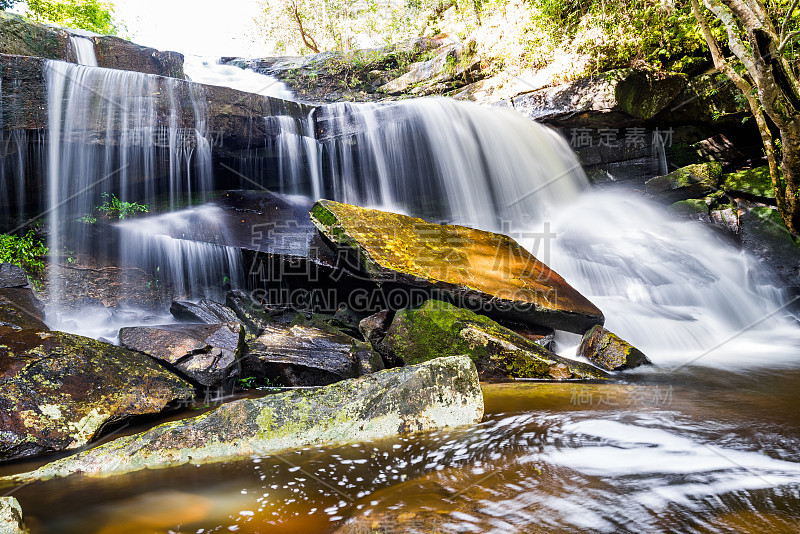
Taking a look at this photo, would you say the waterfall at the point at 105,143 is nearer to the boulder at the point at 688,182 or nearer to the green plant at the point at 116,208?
the green plant at the point at 116,208

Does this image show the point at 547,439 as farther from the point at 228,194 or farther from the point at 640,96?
the point at 640,96

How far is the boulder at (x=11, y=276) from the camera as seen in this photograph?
5.29 metres

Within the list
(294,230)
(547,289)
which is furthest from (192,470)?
(294,230)

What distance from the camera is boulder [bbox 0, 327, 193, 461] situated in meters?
3.04

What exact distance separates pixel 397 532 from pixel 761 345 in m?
6.99

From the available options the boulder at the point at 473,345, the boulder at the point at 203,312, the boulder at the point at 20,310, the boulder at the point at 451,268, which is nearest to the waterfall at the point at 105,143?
the boulder at the point at 20,310

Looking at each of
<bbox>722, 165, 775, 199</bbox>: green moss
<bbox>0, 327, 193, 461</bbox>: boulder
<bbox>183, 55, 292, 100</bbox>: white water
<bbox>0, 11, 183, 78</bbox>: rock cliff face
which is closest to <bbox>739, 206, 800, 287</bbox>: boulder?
<bbox>722, 165, 775, 199</bbox>: green moss

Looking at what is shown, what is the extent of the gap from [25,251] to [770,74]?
38.0ft

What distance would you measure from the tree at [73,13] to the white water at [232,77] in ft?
31.8

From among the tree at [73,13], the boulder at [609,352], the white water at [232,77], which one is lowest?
the boulder at [609,352]

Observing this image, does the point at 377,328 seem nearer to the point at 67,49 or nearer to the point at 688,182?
the point at 688,182

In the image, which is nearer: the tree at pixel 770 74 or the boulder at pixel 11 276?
the boulder at pixel 11 276

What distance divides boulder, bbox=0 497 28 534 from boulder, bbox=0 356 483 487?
0.53 metres

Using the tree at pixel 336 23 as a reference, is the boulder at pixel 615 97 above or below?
below
